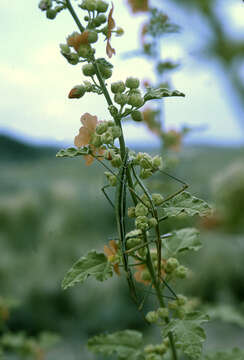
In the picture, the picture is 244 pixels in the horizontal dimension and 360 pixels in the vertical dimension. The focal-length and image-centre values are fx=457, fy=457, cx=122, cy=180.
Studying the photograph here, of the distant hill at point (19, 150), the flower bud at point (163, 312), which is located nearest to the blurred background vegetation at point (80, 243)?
the distant hill at point (19, 150)

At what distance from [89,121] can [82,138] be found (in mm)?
19

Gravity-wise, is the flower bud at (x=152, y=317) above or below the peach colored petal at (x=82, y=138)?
below

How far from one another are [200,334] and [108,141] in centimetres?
21

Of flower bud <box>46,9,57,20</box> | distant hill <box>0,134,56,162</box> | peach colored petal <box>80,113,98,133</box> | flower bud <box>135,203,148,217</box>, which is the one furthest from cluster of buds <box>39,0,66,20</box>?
distant hill <box>0,134,56,162</box>

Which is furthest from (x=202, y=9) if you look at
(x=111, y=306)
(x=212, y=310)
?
(x=212, y=310)

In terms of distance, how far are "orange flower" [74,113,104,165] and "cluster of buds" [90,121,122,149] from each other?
0.6 inches

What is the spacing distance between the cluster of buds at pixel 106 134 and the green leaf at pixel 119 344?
0.24 metres

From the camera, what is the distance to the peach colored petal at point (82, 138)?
0.46 m

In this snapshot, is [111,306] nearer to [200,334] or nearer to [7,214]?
[7,214]

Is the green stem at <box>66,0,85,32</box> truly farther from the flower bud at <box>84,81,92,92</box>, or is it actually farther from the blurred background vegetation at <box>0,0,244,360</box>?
the blurred background vegetation at <box>0,0,244,360</box>

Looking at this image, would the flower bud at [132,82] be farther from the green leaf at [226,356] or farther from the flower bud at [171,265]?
the green leaf at [226,356]

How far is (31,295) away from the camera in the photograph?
1.79 meters

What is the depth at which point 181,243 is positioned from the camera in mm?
553

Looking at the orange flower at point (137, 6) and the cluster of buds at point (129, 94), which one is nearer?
the cluster of buds at point (129, 94)
